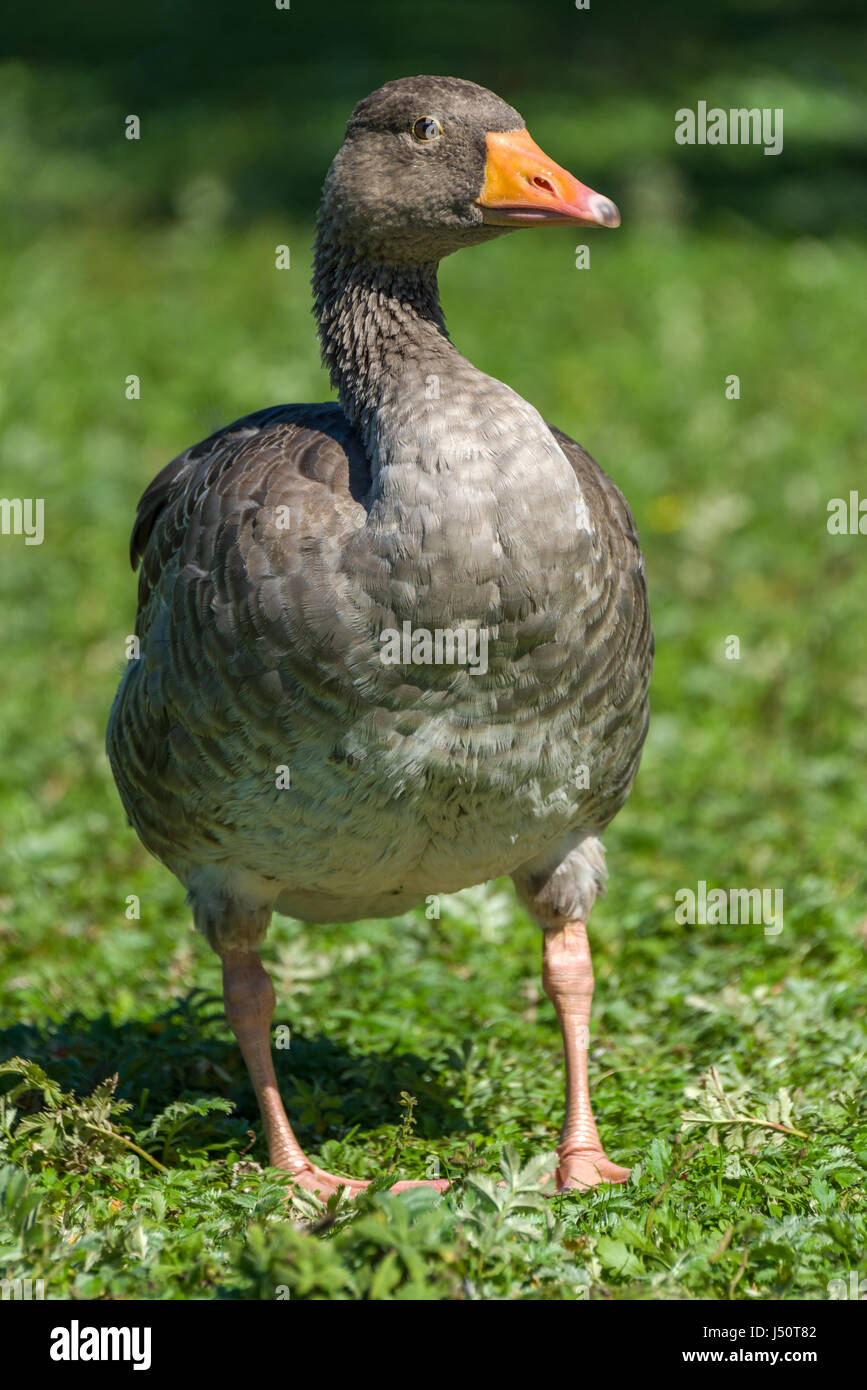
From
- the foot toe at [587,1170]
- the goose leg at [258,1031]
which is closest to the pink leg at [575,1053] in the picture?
the foot toe at [587,1170]

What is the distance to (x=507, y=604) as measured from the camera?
4.09m

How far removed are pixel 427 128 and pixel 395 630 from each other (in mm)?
1488

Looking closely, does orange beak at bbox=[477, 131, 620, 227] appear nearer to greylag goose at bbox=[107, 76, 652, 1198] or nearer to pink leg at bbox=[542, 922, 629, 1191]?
greylag goose at bbox=[107, 76, 652, 1198]

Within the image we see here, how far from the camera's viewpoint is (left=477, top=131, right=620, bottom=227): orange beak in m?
4.31

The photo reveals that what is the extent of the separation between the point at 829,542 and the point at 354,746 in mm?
6296

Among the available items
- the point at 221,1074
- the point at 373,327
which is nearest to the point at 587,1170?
the point at 221,1074

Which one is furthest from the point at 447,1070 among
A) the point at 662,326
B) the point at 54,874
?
the point at 662,326

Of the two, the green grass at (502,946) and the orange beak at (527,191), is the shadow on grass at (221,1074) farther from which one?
the orange beak at (527,191)

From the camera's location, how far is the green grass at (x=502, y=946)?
383 centimetres

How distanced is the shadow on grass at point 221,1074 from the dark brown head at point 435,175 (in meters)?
2.56

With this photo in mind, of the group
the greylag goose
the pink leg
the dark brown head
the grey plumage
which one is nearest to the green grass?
the pink leg

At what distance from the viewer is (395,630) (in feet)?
13.4

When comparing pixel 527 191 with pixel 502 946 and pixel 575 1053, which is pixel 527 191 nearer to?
pixel 575 1053
